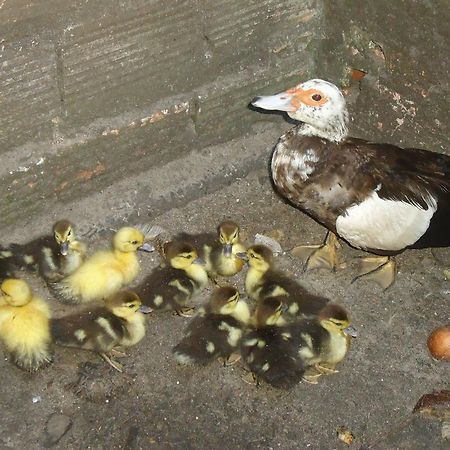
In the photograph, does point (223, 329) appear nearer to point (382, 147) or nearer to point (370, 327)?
point (370, 327)

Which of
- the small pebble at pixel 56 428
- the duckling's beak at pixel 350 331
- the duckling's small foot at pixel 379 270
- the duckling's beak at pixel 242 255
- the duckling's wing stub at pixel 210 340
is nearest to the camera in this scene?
the small pebble at pixel 56 428

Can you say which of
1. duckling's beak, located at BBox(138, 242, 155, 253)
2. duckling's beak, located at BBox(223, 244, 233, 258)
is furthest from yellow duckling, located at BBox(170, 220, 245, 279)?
duckling's beak, located at BBox(138, 242, 155, 253)

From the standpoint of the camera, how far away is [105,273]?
4.36 metres

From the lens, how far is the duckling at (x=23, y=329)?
157 inches

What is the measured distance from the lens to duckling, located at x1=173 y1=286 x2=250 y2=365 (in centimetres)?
410

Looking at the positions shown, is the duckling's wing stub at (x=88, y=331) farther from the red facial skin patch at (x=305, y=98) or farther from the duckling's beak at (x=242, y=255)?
the red facial skin patch at (x=305, y=98)

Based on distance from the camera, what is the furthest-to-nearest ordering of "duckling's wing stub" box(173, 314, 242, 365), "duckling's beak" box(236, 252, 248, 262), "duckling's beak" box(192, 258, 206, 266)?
"duckling's beak" box(236, 252, 248, 262)
"duckling's beak" box(192, 258, 206, 266)
"duckling's wing stub" box(173, 314, 242, 365)

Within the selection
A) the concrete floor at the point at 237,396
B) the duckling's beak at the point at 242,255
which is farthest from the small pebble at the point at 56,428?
the duckling's beak at the point at 242,255

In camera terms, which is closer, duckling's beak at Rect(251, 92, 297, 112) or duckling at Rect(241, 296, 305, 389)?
duckling at Rect(241, 296, 305, 389)

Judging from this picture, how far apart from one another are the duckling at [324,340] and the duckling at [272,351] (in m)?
0.06

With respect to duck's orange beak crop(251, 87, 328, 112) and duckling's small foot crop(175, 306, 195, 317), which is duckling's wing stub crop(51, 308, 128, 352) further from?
duck's orange beak crop(251, 87, 328, 112)

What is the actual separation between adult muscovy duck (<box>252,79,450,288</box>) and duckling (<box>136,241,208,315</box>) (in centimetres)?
71

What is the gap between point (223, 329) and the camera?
4102 millimetres

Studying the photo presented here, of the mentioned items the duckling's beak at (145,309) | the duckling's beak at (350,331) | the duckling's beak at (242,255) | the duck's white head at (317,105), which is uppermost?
the duck's white head at (317,105)
